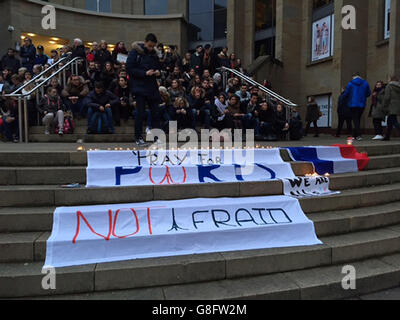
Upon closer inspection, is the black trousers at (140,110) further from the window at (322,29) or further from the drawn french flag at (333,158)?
the window at (322,29)

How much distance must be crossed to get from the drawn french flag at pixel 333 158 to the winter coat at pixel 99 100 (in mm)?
4773

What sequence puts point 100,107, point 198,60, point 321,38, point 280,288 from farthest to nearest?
1. point 321,38
2. point 198,60
3. point 100,107
4. point 280,288

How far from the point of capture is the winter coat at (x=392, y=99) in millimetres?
8070

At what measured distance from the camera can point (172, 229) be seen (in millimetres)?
3799

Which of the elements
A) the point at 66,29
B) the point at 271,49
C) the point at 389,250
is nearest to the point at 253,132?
the point at 389,250

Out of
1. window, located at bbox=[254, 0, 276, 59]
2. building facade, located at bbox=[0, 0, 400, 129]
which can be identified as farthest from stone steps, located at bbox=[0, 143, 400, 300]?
window, located at bbox=[254, 0, 276, 59]

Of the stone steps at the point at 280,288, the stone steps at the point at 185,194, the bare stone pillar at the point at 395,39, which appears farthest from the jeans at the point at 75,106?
the bare stone pillar at the point at 395,39

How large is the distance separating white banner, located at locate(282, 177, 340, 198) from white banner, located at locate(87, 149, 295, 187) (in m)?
0.24

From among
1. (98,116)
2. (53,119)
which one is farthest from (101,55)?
(98,116)

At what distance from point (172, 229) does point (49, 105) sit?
5909mm

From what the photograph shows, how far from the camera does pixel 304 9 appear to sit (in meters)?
16.9

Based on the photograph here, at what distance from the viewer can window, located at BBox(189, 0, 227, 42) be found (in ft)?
72.0

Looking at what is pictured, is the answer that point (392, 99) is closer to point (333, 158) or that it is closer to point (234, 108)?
point (333, 158)
